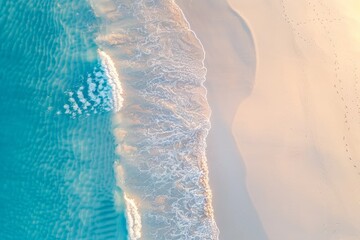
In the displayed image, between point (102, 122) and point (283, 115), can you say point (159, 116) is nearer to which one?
point (102, 122)

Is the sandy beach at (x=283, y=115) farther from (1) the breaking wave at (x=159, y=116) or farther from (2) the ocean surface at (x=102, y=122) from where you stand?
(2) the ocean surface at (x=102, y=122)

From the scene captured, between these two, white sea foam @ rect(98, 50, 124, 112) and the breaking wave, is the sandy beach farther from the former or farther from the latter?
white sea foam @ rect(98, 50, 124, 112)

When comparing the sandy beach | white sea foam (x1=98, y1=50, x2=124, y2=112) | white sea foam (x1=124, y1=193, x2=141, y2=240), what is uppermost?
the sandy beach

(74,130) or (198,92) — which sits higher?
(198,92)

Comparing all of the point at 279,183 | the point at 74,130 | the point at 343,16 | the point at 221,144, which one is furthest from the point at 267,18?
the point at 74,130

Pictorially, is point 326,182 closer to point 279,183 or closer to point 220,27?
point 279,183

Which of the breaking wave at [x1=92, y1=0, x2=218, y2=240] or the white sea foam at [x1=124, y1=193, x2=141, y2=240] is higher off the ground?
the breaking wave at [x1=92, y1=0, x2=218, y2=240]

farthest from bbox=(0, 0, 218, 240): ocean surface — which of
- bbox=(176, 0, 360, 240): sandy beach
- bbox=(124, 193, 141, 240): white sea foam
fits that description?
bbox=(176, 0, 360, 240): sandy beach
